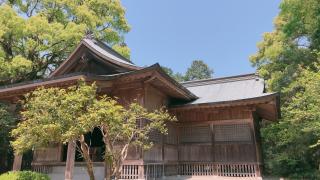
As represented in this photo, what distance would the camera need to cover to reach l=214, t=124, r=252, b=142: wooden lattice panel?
45.0ft

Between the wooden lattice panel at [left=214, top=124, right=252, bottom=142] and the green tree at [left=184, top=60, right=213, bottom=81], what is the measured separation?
43.3 metres

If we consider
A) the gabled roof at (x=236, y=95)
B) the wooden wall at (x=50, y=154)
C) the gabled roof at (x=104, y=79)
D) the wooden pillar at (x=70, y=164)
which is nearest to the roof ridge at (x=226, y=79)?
the gabled roof at (x=236, y=95)

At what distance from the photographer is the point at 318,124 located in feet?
35.6

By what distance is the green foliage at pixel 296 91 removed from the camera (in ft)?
40.8

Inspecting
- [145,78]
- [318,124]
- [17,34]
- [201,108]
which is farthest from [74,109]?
[17,34]

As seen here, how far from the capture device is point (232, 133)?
14.0 m

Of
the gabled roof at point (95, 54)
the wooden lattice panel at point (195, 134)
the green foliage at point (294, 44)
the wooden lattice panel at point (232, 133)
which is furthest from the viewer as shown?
the green foliage at point (294, 44)

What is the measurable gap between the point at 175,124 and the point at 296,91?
7819mm

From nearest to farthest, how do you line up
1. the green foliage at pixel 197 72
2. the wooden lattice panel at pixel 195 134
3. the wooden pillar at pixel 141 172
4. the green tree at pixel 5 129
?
the wooden pillar at pixel 141 172, the wooden lattice panel at pixel 195 134, the green tree at pixel 5 129, the green foliage at pixel 197 72

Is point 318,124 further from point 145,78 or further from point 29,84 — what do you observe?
point 29,84

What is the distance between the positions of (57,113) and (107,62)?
5769mm

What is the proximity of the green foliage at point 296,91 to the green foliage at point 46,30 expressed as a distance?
40.8 feet

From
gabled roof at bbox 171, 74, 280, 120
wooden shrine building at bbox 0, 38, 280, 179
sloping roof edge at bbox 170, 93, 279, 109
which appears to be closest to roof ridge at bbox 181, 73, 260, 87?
gabled roof at bbox 171, 74, 280, 120

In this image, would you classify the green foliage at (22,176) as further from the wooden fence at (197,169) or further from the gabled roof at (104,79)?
the gabled roof at (104,79)
